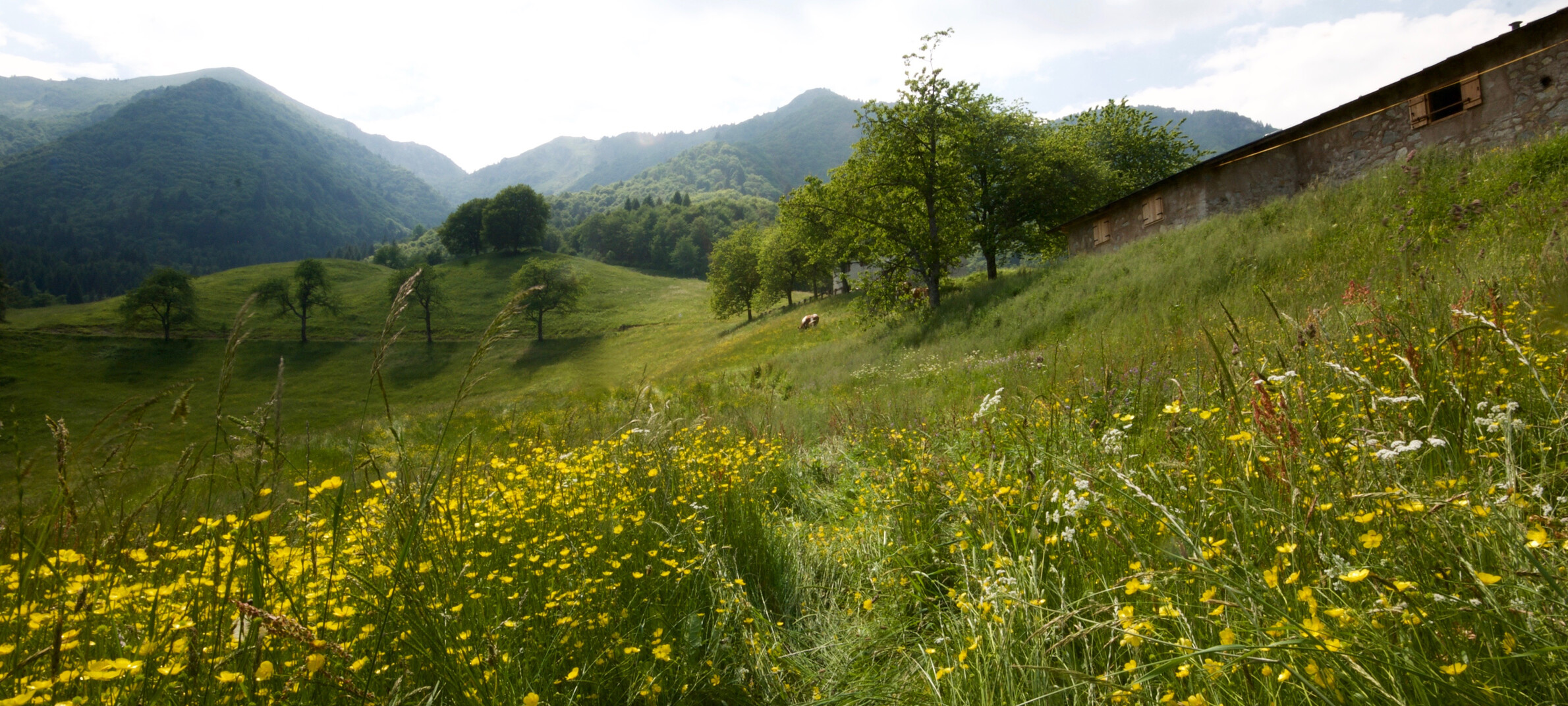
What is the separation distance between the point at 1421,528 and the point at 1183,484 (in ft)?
2.85

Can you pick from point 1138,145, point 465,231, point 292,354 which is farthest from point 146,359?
point 1138,145

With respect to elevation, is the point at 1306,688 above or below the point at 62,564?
below

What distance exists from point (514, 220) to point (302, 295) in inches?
1506

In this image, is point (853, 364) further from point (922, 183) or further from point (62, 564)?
point (62, 564)

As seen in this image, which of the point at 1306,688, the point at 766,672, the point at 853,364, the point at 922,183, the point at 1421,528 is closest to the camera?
the point at 1306,688

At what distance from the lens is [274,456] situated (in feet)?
6.50

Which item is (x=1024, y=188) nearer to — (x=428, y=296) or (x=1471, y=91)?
(x=1471, y=91)

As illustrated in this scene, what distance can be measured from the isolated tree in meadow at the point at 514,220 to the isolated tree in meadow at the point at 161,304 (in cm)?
4019

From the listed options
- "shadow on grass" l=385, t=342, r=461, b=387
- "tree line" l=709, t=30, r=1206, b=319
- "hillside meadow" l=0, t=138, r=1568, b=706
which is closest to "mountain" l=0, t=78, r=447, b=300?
"shadow on grass" l=385, t=342, r=461, b=387

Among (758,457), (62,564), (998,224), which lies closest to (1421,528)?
(758,457)

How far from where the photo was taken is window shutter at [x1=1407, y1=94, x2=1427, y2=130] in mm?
14344

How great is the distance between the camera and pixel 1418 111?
47.4 ft

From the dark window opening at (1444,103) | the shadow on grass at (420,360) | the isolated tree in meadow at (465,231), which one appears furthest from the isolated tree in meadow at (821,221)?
the isolated tree in meadow at (465,231)

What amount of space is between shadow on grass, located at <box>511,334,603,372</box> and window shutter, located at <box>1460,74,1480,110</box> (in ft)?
152
